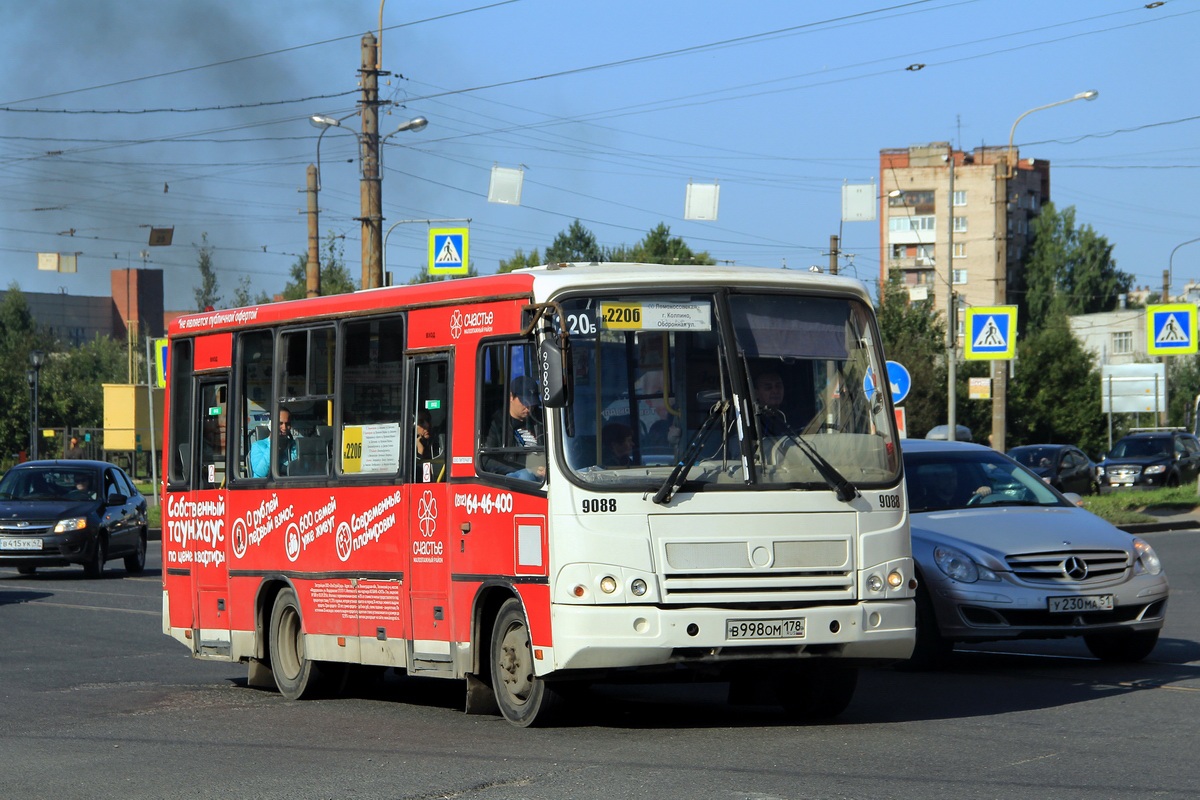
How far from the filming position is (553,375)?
9156 mm

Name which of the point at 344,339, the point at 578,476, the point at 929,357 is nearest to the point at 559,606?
the point at 578,476

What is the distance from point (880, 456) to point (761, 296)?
1.11m

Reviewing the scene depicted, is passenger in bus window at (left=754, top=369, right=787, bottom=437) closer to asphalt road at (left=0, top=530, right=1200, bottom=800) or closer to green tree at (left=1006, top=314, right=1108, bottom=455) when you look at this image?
asphalt road at (left=0, top=530, right=1200, bottom=800)

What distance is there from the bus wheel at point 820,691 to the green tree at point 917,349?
5807 cm

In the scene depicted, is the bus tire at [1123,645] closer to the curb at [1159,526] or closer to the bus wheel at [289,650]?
the bus wheel at [289,650]

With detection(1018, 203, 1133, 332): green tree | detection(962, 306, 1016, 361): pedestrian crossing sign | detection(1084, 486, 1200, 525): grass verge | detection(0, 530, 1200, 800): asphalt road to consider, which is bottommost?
detection(1084, 486, 1200, 525): grass verge

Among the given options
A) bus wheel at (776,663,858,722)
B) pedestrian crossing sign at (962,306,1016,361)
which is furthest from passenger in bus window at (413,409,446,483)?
pedestrian crossing sign at (962,306,1016,361)

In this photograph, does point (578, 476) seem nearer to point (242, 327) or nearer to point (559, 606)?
point (559, 606)

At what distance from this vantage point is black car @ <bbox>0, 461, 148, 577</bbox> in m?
24.3

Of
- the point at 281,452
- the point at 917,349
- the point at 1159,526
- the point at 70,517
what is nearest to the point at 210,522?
the point at 281,452

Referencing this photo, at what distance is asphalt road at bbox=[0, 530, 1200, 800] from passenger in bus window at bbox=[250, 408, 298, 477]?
1.59 m

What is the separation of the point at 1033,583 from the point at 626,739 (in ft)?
12.0

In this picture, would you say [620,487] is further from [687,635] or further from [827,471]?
[827,471]

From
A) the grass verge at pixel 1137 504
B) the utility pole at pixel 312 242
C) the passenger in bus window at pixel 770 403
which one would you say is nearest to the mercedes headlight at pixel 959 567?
the passenger in bus window at pixel 770 403
